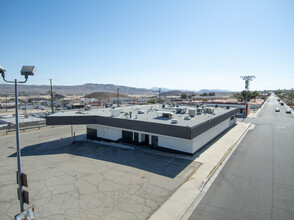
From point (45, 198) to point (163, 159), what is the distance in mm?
10590

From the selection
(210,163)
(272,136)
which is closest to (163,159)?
(210,163)

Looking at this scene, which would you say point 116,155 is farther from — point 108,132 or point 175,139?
point 175,139

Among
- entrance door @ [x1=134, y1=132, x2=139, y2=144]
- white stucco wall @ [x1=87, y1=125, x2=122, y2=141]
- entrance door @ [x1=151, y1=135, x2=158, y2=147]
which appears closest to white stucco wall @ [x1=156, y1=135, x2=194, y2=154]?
entrance door @ [x1=151, y1=135, x2=158, y2=147]

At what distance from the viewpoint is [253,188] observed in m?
12.9

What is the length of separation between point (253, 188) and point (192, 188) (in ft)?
14.3

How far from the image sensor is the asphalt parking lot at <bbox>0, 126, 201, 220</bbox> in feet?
35.0

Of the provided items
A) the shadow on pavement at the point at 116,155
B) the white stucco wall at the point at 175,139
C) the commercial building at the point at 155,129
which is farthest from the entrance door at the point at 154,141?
the shadow on pavement at the point at 116,155

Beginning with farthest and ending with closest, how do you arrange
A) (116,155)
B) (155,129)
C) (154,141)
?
1. (154,141)
2. (155,129)
3. (116,155)

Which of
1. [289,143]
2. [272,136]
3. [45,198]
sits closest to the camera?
[45,198]

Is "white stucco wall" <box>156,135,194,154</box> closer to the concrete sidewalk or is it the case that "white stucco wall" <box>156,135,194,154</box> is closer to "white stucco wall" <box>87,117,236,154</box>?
"white stucco wall" <box>87,117,236,154</box>

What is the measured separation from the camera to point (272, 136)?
2870cm

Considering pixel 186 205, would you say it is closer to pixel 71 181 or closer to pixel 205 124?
pixel 71 181

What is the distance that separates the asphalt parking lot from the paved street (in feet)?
8.45

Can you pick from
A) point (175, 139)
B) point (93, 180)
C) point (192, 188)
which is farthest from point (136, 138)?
point (192, 188)
